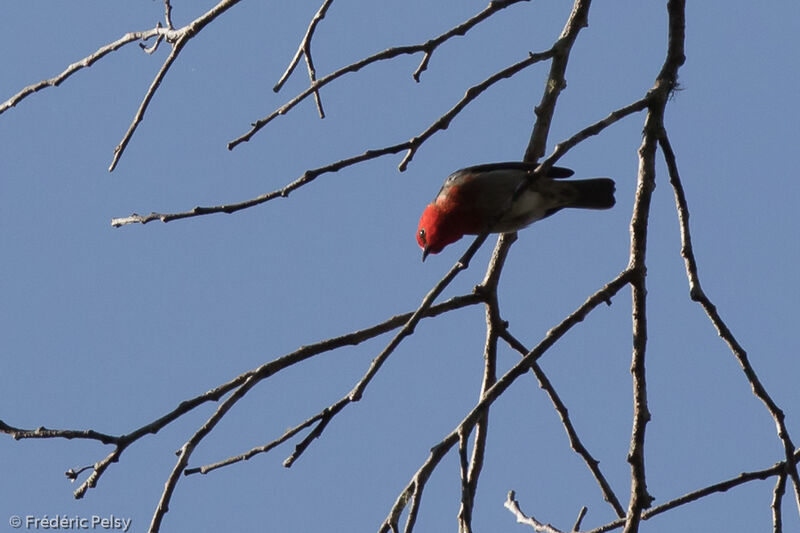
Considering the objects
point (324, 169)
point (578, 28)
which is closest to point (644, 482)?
point (324, 169)

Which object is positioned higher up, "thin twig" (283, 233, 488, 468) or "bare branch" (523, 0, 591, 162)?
"bare branch" (523, 0, 591, 162)

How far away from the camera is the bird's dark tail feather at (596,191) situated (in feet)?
17.8

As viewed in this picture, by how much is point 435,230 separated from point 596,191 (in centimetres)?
87

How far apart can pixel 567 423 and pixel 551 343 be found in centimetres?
94

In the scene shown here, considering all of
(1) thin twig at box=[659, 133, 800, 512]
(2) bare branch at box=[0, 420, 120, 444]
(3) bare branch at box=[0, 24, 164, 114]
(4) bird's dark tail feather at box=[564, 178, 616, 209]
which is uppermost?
(4) bird's dark tail feather at box=[564, 178, 616, 209]

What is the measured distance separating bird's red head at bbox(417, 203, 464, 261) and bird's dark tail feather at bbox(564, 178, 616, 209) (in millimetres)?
652

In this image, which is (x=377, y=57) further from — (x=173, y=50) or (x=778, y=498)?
(x=778, y=498)

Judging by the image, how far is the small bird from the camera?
17.2 feet

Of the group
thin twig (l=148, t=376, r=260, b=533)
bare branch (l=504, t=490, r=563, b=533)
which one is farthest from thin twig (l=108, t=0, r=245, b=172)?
bare branch (l=504, t=490, r=563, b=533)

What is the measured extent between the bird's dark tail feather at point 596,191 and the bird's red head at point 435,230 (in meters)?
0.65

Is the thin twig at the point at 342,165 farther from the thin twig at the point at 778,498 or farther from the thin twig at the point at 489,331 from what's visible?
the thin twig at the point at 778,498

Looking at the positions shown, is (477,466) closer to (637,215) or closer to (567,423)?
(567,423)

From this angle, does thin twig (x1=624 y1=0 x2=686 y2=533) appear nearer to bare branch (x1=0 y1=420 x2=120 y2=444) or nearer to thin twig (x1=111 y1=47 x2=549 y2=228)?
thin twig (x1=111 y1=47 x2=549 y2=228)

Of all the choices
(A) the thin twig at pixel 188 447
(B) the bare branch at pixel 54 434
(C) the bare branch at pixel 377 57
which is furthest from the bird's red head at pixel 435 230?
(B) the bare branch at pixel 54 434
